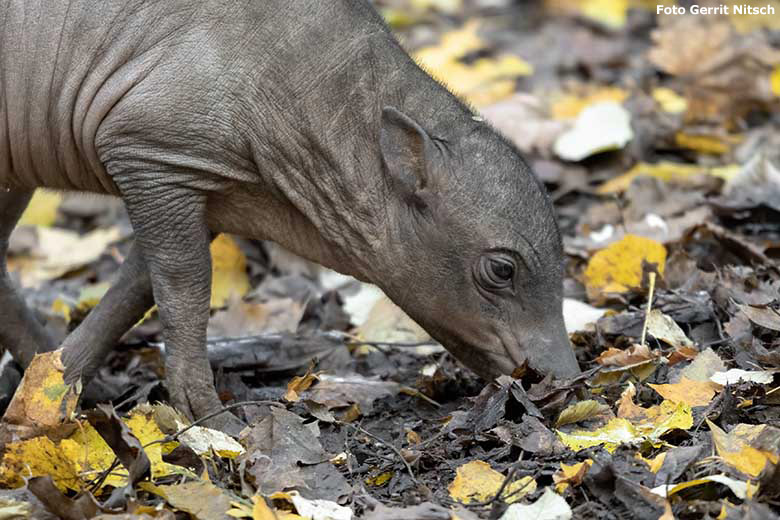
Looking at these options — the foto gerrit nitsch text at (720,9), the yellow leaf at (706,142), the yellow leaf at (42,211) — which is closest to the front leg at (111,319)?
the yellow leaf at (42,211)

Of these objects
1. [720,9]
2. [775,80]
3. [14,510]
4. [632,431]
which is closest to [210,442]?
[14,510]

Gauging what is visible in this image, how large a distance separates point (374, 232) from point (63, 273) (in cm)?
353

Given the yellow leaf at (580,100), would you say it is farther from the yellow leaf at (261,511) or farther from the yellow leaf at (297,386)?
the yellow leaf at (261,511)

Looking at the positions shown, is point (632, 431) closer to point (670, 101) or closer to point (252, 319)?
point (252, 319)

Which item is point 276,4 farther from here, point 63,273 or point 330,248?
point 63,273

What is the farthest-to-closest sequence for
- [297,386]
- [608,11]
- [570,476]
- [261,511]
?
[608,11], [297,386], [570,476], [261,511]

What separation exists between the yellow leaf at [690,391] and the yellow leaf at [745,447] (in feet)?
1.31

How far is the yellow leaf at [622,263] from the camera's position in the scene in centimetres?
640

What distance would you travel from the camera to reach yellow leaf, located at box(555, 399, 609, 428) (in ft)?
15.9

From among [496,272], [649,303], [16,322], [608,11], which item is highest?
[496,272]

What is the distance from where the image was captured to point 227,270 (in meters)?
7.55

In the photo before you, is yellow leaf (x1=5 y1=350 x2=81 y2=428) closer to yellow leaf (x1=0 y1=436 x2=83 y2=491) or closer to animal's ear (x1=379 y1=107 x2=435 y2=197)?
yellow leaf (x1=0 y1=436 x2=83 y2=491)

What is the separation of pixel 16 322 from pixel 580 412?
10.2ft

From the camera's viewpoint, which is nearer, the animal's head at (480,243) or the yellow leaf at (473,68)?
the animal's head at (480,243)
